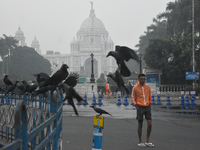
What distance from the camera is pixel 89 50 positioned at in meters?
173

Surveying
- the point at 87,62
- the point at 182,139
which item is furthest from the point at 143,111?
the point at 87,62

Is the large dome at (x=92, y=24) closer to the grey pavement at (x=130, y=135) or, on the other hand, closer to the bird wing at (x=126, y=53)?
the grey pavement at (x=130, y=135)

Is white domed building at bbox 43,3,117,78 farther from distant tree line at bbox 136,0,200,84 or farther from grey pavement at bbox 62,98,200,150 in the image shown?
grey pavement at bbox 62,98,200,150

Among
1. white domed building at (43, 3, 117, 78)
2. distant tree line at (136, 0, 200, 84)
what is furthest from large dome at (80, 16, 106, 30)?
distant tree line at (136, 0, 200, 84)

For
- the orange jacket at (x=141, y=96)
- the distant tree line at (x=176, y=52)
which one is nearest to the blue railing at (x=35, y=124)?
the orange jacket at (x=141, y=96)

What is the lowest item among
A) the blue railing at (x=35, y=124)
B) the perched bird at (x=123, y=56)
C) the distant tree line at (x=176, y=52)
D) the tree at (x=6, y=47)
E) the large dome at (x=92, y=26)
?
the blue railing at (x=35, y=124)

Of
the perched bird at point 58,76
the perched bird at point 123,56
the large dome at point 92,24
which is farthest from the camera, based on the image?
the large dome at point 92,24

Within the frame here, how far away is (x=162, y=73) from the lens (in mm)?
38344

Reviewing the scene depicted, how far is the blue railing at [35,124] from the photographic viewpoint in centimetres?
242

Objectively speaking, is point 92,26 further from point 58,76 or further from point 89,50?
point 58,76

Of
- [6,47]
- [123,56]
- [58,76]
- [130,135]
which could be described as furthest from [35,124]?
[6,47]

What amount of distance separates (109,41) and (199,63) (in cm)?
13846

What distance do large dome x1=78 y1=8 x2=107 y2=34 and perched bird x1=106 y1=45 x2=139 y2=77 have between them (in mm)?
170256

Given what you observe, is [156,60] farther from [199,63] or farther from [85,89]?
[85,89]
